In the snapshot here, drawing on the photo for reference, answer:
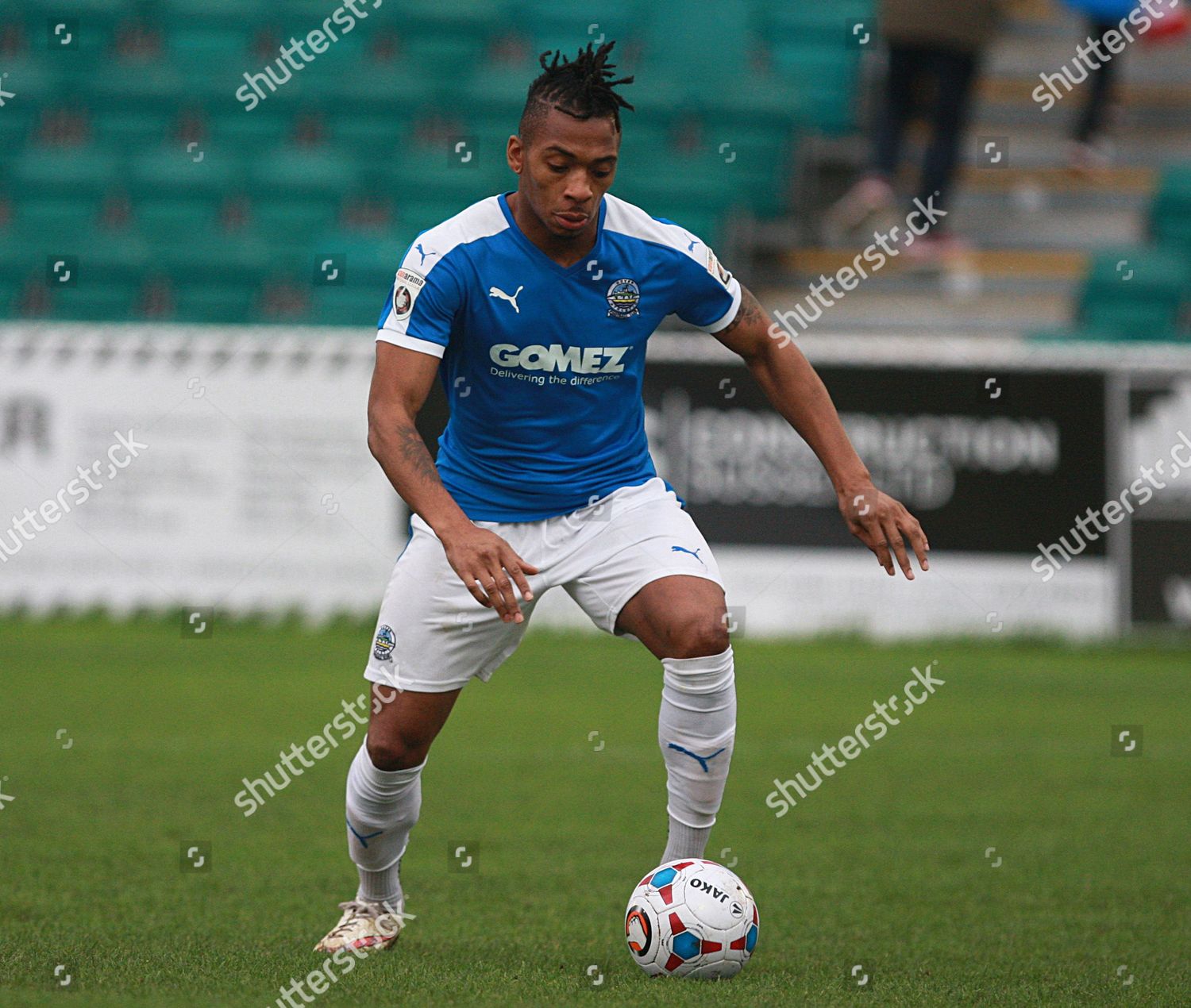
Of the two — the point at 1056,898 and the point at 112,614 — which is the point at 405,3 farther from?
the point at 1056,898

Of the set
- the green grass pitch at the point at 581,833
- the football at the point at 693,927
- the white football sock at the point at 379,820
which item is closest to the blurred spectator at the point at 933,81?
the green grass pitch at the point at 581,833

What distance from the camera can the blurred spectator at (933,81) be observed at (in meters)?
13.8

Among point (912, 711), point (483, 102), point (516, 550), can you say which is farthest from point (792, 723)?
point (483, 102)

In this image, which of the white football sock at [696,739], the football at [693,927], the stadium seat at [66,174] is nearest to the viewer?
the football at [693,927]

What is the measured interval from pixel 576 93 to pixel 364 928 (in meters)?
2.37

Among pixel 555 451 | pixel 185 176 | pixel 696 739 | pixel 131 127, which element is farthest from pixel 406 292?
pixel 131 127

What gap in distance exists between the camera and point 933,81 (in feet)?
47.2

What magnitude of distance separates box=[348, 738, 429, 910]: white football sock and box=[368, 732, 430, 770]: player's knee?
0.08 feet

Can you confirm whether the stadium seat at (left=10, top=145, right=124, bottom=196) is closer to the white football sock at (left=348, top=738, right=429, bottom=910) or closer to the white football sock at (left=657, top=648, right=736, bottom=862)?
the white football sock at (left=348, top=738, right=429, bottom=910)

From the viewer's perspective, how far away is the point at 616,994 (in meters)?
4.04

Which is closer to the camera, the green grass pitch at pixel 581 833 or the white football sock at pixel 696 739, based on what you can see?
the green grass pitch at pixel 581 833

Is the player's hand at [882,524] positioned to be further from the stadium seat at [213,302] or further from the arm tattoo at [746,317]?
the stadium seat at [213,302]

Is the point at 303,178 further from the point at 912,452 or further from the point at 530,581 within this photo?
the point at 530,581

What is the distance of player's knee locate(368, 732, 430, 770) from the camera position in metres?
4.63
